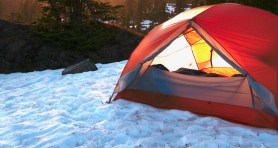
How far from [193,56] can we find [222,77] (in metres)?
2.20

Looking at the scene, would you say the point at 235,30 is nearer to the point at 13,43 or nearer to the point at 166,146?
the point at 166,146

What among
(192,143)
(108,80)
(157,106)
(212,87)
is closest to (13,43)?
(108,80)

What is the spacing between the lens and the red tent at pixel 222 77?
18.6ft

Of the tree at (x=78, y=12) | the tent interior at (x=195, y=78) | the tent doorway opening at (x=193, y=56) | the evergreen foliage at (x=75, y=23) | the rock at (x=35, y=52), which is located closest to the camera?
the tent interior at (x=195, y=78)

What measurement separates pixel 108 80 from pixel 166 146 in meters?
5.05

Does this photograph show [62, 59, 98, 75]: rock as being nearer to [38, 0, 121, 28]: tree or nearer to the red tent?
[38, 0, 121, 28]: tree

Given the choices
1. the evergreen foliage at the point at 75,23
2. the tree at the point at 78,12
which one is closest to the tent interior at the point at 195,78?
the evergreen foliage at the point at 75,23

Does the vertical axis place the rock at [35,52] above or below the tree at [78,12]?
below

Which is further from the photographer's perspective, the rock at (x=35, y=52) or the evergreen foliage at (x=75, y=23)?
the evergreen foliage at (x=75, y=23)

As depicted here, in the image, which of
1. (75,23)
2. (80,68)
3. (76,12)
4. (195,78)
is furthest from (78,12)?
(195,78)

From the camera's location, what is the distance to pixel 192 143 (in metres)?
4.96

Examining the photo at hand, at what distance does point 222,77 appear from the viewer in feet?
21.3

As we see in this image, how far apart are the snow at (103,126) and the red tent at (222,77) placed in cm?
31

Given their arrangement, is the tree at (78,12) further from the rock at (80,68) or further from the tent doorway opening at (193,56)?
the tent doorway opening at (193,56)
